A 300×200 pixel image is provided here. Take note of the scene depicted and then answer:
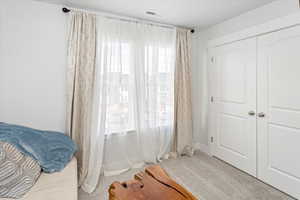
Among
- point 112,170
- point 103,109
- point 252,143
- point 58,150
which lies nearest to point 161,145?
point 112,170

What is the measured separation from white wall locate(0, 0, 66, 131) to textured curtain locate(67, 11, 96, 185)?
156 mm

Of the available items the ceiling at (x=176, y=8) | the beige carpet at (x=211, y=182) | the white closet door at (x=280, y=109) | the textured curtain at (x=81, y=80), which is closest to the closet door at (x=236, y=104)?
the white closet door at (x=280, y=109)

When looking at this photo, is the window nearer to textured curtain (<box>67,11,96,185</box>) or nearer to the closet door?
textured curtain (<box>67,11,96,185</box>)

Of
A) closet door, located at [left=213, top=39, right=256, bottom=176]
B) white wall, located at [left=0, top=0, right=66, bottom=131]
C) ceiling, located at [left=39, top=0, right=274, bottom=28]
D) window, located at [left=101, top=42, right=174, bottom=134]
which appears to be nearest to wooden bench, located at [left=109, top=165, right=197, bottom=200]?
window, located at [left=101, top=42, right=174, bottom=134]

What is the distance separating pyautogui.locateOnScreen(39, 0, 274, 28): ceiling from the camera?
2111 mm

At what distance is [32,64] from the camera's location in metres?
2.06

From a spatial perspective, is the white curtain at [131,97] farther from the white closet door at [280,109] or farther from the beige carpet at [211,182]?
the white closet door at [280,109]

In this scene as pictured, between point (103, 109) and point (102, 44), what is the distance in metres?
0.95

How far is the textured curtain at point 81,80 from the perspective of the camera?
216cm

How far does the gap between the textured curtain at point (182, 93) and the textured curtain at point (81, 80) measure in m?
1.50

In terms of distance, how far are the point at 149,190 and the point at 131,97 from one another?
1693mm

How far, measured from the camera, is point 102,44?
7.69 feet

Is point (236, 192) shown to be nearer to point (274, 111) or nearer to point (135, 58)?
point (274, 111)

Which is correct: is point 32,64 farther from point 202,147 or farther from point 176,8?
point 202,147
